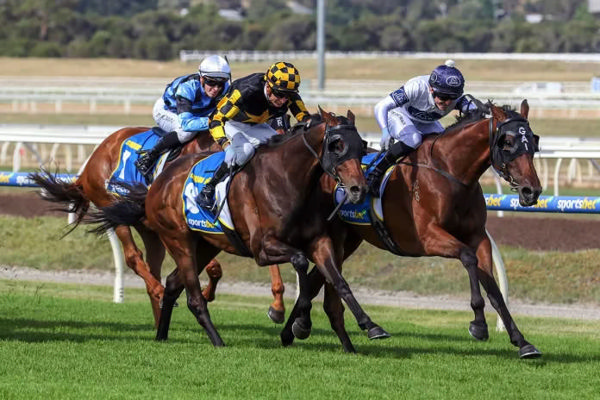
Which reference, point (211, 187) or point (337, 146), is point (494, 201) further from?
point (337, 146)

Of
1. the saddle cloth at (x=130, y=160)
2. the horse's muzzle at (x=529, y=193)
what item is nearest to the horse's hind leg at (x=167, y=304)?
the saddle cloth at (x=130, y=160)

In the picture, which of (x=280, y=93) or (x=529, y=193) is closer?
(x=529, y=193)

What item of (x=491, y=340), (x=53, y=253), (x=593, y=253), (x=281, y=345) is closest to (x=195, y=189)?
(x=281, y=345)

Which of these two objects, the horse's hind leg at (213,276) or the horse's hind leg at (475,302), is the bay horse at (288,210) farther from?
the horse's hind leg at (213,276)

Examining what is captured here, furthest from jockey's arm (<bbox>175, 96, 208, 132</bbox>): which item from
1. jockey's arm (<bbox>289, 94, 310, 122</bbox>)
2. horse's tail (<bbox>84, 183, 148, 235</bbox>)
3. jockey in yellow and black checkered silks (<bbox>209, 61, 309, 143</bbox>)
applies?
jockey's arm (<bbox>289, 94, 310, 122</bbox>)

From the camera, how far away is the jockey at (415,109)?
750cm

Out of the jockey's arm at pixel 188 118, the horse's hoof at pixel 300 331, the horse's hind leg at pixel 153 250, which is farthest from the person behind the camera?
the horse's hind leg at pixel 153 250

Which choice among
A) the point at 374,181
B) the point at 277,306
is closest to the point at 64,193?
the point at 277,306

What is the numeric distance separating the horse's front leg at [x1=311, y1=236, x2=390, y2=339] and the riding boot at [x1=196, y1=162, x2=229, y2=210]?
0.74 meters

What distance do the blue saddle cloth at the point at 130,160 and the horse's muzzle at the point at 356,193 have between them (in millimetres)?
2693

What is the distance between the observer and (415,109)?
7840 millimetres

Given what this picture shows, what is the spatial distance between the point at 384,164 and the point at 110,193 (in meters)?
2.45

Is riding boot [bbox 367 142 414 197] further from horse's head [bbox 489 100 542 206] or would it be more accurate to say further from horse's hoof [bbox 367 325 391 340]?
horse's hoof [bbox 367 325 391 340]

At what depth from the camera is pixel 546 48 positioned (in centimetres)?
7044
